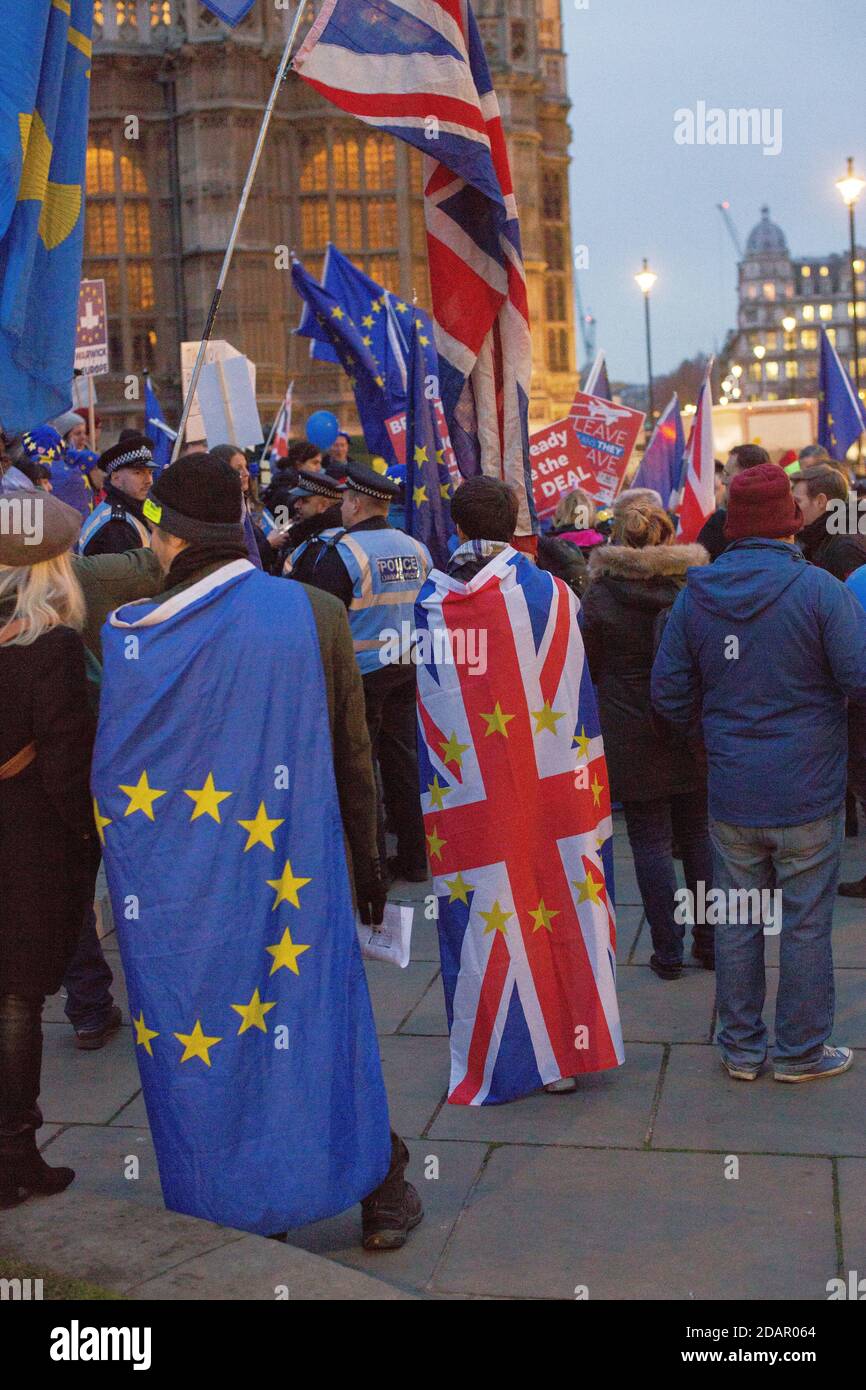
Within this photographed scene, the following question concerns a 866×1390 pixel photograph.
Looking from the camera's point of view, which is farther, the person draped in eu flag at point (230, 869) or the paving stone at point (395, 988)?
the paving stone at point (395, 988)

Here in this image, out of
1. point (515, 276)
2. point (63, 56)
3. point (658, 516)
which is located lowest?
point (658, 516)

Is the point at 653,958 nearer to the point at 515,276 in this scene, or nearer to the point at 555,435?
the point at 515,276

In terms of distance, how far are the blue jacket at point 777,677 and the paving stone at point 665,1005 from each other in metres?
0.95

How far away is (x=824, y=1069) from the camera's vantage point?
499cm

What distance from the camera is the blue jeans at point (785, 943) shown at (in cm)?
488

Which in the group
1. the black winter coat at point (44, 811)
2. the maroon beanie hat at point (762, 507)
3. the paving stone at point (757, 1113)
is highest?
the maroon beanie hat at point (762, 507)

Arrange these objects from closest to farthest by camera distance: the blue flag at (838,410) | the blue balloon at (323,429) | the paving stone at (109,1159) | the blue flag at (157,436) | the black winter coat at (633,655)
A: the paving stone at (109,1159), the black winter coat at (633,655), the blue flag at (157,436), the blue flag at (838,410), the blue balloon at (323,429)

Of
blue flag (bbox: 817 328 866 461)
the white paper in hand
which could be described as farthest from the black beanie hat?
blue flag (bbox: 817 328 866 461)

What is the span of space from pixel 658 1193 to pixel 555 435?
8791 millimetres

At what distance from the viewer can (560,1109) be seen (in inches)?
192

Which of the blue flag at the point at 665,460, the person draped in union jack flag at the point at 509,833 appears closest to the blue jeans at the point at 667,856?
the person draped in union jack flag at the point at 509,833

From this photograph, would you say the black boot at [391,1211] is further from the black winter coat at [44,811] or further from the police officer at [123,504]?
the police officer at [123,504]
